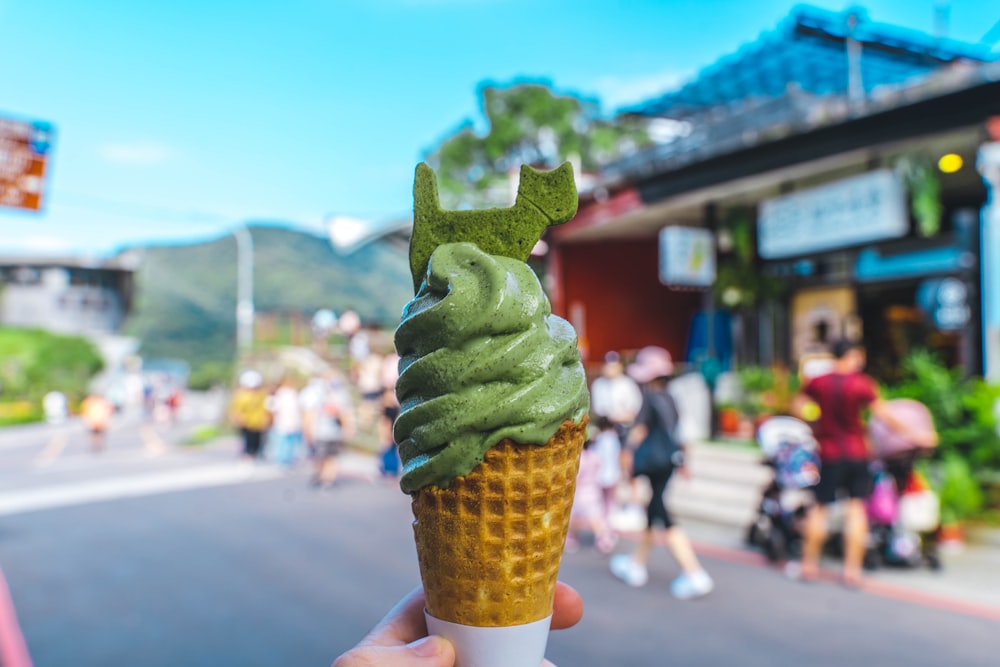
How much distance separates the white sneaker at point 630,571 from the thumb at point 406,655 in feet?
13.9

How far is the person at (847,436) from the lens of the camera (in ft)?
16.8

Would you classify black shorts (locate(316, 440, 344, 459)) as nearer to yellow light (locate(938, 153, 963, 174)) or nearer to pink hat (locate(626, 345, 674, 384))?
pink hat (locate(626, 345, 674, 384))

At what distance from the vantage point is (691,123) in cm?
1420

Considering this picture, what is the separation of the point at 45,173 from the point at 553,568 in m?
7.92

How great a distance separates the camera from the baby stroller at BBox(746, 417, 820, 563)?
570cm

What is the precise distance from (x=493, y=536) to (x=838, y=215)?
8.02 metres

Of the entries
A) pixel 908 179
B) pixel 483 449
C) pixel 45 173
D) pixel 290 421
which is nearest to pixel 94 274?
pixel 290 421

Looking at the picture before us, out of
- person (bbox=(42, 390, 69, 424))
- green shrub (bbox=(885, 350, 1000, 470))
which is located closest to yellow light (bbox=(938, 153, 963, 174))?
green shrub (bbox=(885, 350, 1000, 470))

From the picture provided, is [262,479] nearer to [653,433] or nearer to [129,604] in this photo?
[129,604]

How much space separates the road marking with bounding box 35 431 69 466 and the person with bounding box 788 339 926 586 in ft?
48.6

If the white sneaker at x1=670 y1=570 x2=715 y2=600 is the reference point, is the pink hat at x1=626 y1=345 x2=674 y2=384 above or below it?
above

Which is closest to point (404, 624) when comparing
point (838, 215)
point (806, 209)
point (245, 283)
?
point (838, 215)

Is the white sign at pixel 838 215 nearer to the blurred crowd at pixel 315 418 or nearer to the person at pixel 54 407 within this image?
the blurred crowd at pixel 315 418

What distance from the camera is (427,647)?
1525 mm
